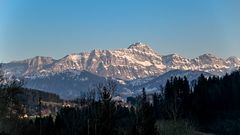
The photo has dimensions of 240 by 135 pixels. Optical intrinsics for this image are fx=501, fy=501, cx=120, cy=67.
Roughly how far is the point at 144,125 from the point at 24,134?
43127 millimetres

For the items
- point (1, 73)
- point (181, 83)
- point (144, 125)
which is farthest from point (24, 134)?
point (181, 83)

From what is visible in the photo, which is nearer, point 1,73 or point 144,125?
point 144,125

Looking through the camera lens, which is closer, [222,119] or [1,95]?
[1,95]

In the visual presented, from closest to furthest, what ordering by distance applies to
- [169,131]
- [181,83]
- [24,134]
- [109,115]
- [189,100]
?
[109,115] < [24,134] < [169,131] < [189,100] < [181,83]

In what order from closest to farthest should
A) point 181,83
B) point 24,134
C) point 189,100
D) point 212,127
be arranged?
point 24,134, point 212,127, point 189,100, point 181,83

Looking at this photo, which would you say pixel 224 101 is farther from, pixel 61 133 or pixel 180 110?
pixel 61 133

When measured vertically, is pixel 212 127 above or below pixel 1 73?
below

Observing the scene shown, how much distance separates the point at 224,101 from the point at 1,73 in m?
112

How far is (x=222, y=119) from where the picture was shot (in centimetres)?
16475

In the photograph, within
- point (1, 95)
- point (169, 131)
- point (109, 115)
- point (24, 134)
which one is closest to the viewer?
point (109, 115)

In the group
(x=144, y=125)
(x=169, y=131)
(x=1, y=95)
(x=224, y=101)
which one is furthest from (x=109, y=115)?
(x=224, y=101)

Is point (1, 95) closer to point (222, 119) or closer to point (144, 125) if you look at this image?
point (144, 125)

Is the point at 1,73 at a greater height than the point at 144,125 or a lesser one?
greater

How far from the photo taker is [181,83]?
186 metres
